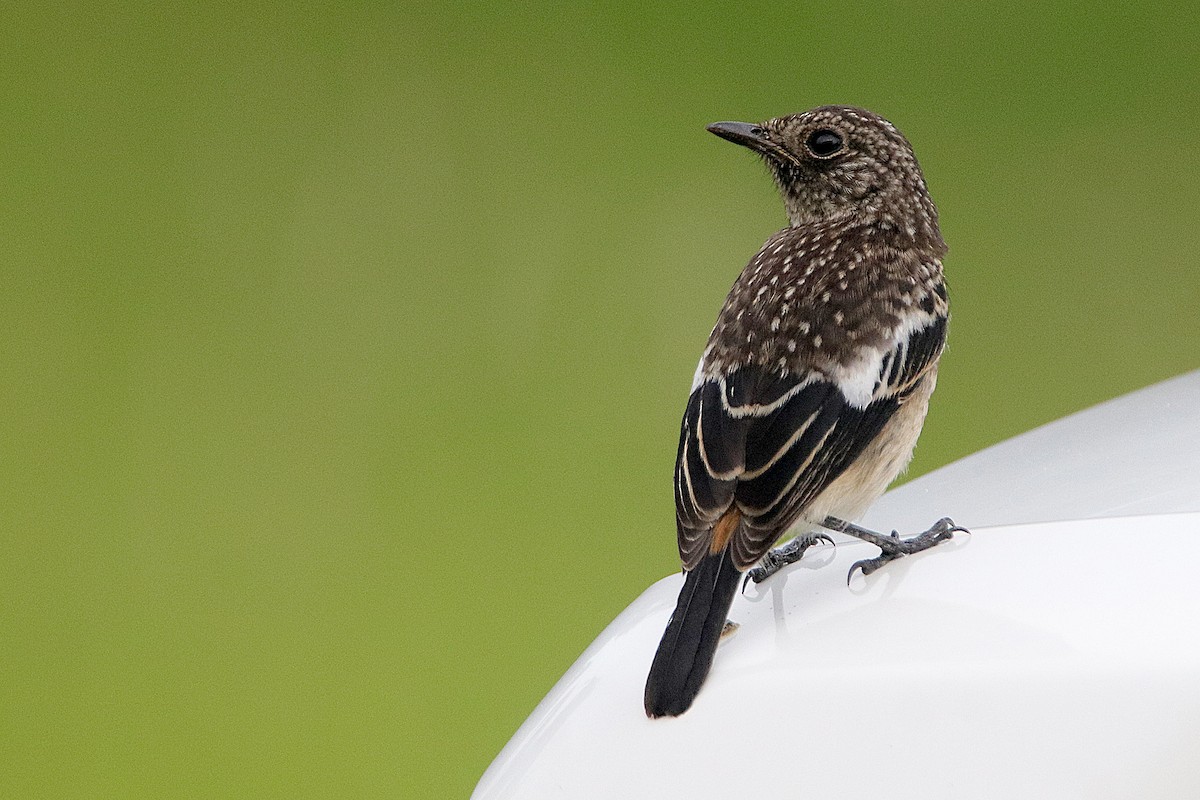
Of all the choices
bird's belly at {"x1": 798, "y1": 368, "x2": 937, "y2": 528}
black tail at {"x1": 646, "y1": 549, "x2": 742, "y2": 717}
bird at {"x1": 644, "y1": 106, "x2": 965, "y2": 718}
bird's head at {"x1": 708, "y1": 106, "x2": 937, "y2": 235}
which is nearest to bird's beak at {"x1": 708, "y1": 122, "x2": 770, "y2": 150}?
bird's head at {"x1": 708, "y1": 106, "x2": 937, "y2": 235}

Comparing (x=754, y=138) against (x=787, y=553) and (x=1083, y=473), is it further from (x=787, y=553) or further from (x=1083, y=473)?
(x=1083, y=473)

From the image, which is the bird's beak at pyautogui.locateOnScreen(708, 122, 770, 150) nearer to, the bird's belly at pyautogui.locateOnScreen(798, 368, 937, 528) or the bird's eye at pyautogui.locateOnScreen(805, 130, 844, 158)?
the bird's eye at pyautogui.locateOnScreen(805, 130, 844, 158)

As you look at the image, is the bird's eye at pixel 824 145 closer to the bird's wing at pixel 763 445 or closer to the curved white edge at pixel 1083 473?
the bird's wing at pixel 763 445

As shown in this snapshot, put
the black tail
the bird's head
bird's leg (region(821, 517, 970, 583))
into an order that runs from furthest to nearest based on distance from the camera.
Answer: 1. the bird's head
2. bird's leg (region(821, 517, 970, 583))
3. the black tail

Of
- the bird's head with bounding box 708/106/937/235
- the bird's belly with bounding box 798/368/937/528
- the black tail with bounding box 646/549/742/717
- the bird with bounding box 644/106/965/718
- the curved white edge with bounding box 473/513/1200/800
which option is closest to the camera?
the curved white edge with bounding box 473/513/1200/800

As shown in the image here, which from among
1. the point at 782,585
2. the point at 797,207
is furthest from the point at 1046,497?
the point at 797,207

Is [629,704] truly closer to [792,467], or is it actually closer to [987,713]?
[987,713]

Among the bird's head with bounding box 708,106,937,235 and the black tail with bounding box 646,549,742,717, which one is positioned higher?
the bird's head with bounding box 708,106,937,235
